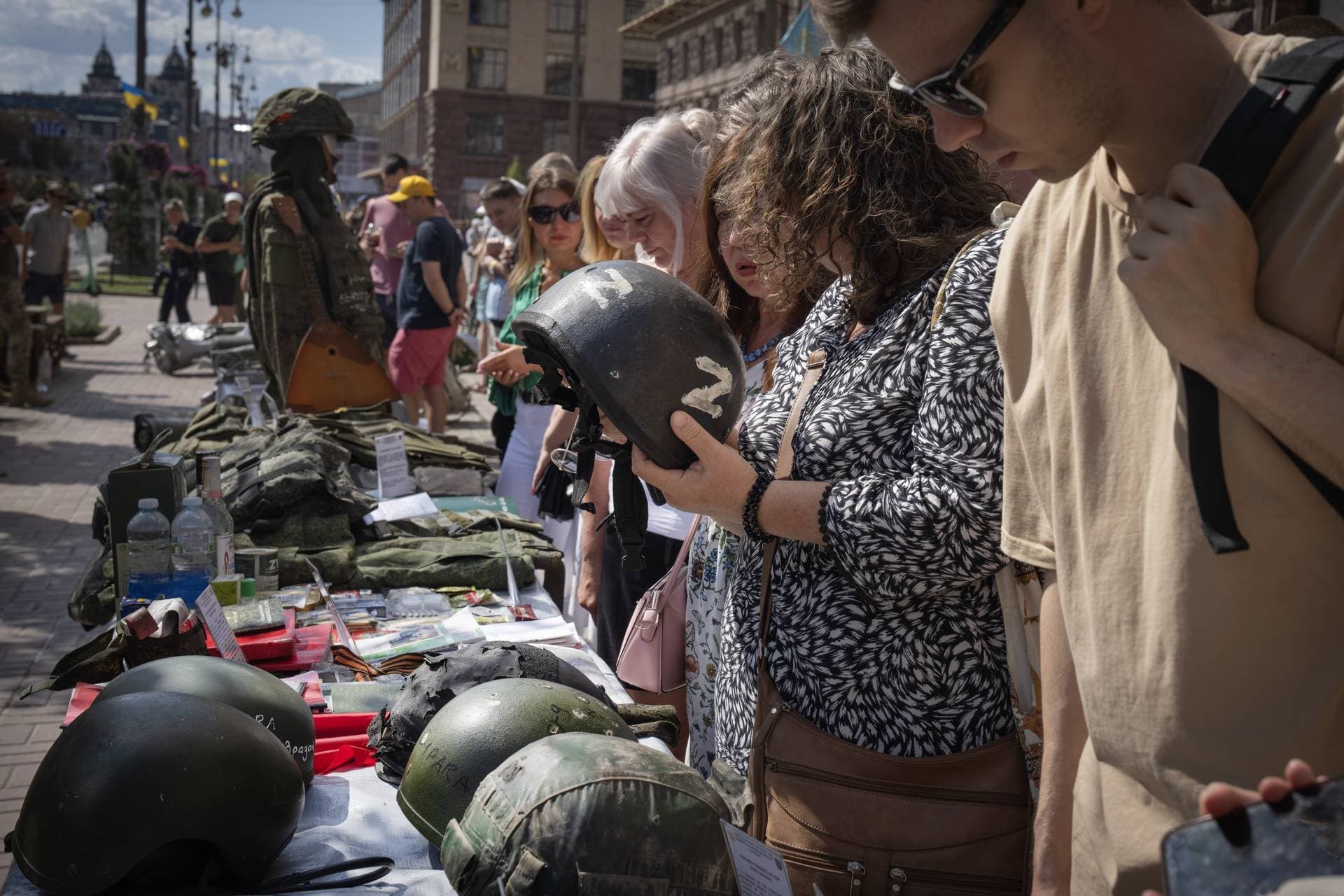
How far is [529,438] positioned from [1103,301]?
452cm

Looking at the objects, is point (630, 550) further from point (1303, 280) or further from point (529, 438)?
point (529, 438)

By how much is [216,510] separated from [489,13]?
59.5 meters

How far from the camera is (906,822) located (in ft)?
6.13

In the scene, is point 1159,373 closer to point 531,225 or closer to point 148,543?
point 148,543

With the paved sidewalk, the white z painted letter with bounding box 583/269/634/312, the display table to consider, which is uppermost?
the white z painted letter with bounding box 583/269/634/312

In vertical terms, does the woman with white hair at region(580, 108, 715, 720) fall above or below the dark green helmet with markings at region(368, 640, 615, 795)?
above

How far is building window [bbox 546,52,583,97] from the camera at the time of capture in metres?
58.2

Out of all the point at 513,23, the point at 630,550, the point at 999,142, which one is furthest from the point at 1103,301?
the point at 513,23

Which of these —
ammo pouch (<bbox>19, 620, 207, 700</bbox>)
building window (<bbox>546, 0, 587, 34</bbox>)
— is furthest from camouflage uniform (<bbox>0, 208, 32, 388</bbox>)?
building window (<bbox>546, 0, 587, 34</bbox>)

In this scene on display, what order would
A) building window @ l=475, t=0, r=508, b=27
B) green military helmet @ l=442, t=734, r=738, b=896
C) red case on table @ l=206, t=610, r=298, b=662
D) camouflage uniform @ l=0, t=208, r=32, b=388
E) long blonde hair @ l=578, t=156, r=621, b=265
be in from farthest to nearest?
building window @ l=475, t=0, r=508, b=27
camouflage uniform @ l=0, t=208, r=32, b=388
long blonde hair @ l=578, t=156, r=621, b=265
red case on table @ l=206, t=610, r=298, b=662
green military helmet @ l=442, t=734, r=738, b=896

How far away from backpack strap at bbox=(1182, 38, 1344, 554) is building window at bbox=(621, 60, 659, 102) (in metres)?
59.1

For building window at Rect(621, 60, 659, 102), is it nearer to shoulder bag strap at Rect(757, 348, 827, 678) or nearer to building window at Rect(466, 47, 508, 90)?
building window at Rect(466, 47, 508, 90)

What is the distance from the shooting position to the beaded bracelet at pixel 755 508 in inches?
81.0

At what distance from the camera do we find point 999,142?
130cm
